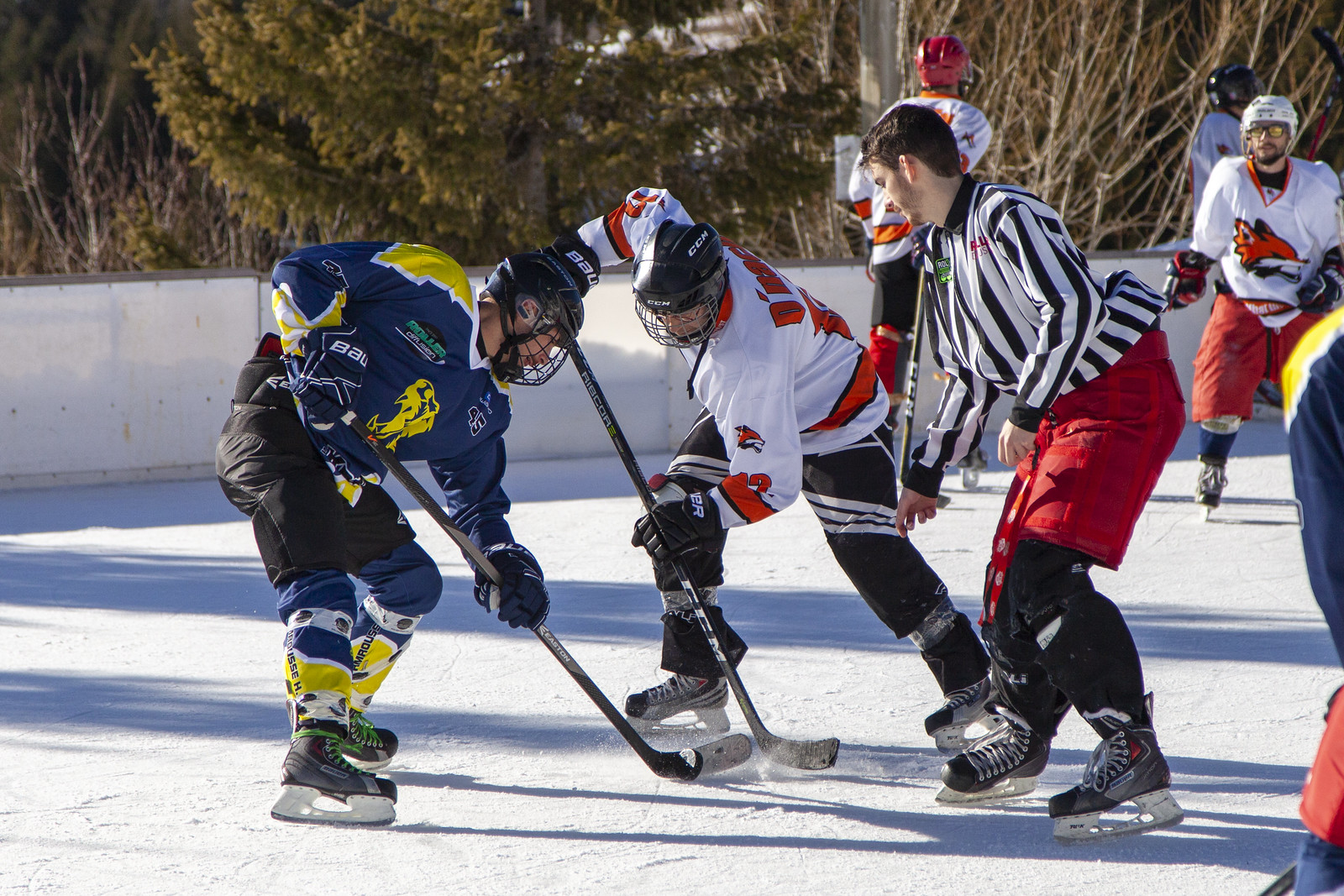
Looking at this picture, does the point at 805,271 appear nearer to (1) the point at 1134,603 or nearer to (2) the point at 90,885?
(1) the point at 1134,603

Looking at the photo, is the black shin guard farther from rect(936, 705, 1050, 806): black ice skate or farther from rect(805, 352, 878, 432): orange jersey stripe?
rect(805, 352, 878, 432): orange jersey stripe

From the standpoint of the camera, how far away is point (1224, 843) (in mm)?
2055

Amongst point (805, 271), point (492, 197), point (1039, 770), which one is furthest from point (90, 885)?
point (492, 197)

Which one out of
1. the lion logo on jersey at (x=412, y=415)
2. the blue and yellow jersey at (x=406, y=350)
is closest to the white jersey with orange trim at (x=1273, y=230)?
the blue and yellow jersey at (x=406, y=350)

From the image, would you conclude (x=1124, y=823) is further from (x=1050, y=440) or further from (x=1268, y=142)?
(x=1268, y=142)

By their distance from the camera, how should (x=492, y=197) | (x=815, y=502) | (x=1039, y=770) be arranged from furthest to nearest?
(x=492, y=197)
(x=815, y=502)
(x=1039, y=770)

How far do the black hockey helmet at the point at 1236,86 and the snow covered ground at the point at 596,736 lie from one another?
1.72 meters

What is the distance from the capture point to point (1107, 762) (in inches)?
82.1

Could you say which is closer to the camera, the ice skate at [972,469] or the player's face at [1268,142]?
the player's face at [1268,142]

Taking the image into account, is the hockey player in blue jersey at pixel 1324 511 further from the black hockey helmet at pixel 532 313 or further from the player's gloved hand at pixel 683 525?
the black hockey helmet at pixel 532 313

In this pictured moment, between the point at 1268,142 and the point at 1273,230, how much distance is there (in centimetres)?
29

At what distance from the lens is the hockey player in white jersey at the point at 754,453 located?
2197 millimetres

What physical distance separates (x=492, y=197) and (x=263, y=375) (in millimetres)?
6547

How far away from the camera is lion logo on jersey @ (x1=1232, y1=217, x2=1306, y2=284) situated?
420cm
